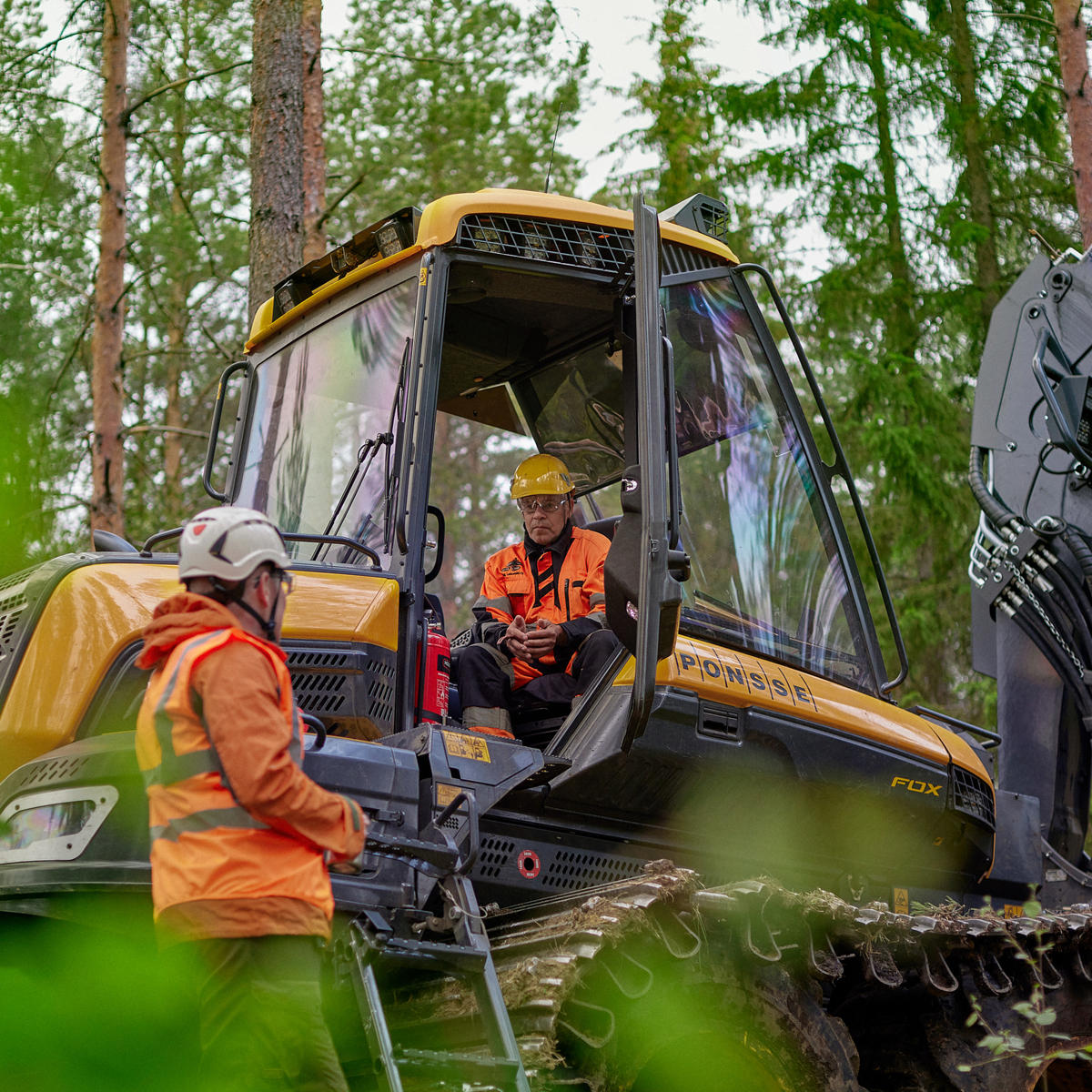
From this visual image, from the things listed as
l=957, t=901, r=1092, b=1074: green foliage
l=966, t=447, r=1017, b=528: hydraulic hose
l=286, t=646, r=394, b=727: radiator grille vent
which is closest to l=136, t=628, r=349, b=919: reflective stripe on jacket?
l=286, t=646, r=394, b=727: radiator grille vent

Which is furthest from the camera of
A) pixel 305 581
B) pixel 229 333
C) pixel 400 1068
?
pixel 229 333

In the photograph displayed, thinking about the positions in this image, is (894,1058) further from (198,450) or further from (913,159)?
(198,450)

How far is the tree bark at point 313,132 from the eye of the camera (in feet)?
36.3

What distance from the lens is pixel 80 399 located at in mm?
16812

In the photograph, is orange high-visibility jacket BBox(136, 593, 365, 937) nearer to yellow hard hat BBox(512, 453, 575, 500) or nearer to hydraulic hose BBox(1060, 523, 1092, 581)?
yellow hard hat BBox(512, 453, 575, 500)

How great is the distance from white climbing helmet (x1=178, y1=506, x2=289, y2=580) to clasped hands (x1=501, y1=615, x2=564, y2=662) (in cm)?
201

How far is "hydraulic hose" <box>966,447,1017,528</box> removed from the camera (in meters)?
6.93

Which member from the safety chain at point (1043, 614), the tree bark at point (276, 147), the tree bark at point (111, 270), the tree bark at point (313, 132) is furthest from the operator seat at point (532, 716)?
the tree bark at point (111, 270)

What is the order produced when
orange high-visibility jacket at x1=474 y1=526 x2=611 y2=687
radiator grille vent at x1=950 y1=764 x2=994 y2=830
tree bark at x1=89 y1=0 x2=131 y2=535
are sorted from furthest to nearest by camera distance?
1. tree bark at x1=89 y1=0 x2=131 y2=535
2. radiator grille vent at x1=950 y1=764 x2=994 y2=830
3. orange high-visibility jacket at x1=474 y1=526 x2=611 y2=687

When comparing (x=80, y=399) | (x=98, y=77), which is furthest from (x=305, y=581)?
(x=80, y=399)

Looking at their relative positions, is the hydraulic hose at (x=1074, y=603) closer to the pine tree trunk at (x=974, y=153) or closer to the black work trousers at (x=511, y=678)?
the black work trousers at (x=511, y=678)

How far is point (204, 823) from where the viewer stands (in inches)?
117

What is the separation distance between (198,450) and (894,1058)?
15775mm

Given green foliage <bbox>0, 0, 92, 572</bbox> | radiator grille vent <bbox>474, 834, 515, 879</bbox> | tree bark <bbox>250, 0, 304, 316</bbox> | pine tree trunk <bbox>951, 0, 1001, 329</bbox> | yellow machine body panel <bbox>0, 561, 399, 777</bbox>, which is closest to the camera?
yellow machine body panel <bbox>0, 561, 399, 777</bbox>
